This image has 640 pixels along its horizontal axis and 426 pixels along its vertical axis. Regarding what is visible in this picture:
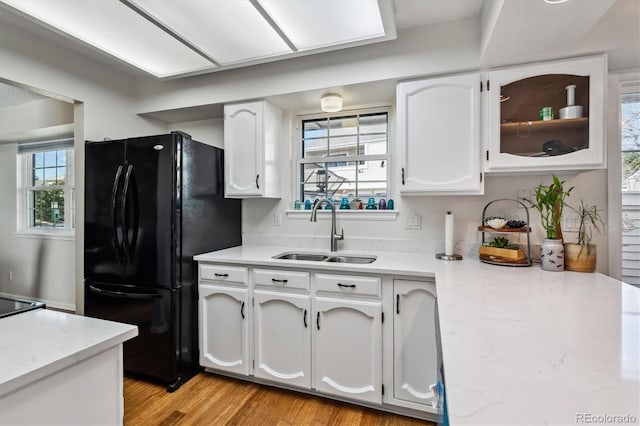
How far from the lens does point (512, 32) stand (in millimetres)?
1556

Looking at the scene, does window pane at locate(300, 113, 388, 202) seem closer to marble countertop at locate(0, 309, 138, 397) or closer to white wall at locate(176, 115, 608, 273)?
white wall at locate(176, 115, 608, 273)

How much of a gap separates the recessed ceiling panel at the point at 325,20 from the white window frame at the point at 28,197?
335 centimetres

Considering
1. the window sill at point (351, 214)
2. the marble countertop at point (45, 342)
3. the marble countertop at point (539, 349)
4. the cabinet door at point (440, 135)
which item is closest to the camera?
the marble countertop at point (539, 349)

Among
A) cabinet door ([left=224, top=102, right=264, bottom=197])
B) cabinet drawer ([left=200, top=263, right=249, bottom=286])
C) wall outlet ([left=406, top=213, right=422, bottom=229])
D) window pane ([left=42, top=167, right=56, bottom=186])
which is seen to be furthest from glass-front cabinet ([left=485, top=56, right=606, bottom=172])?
window pane ([left=42, top=167, right=56, bottom=186])

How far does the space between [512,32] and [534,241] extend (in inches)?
50.7

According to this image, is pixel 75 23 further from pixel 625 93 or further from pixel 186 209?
pixel 625 93

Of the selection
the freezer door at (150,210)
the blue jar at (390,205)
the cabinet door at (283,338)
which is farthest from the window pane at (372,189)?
the freezer door at (150,210)

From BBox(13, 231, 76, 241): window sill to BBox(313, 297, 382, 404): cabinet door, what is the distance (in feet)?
11.0

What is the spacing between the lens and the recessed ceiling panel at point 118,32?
1.65 meters

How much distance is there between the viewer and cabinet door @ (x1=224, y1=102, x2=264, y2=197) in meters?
2.44

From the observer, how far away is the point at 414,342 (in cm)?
179

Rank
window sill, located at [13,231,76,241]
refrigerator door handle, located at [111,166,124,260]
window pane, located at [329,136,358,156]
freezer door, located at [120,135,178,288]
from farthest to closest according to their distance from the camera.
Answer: window sill, located at [13,231,76,241], window pane, located at [329,136,358,156], refrigerator door handle, located at [111,166,124,260], freezer door, located at [120,135,178,288]

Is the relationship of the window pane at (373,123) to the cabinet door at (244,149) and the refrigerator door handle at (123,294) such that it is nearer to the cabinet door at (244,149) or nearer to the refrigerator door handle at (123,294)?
the cabinet door at (244,149)

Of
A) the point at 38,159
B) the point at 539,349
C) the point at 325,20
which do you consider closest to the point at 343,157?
the point at 325,20
